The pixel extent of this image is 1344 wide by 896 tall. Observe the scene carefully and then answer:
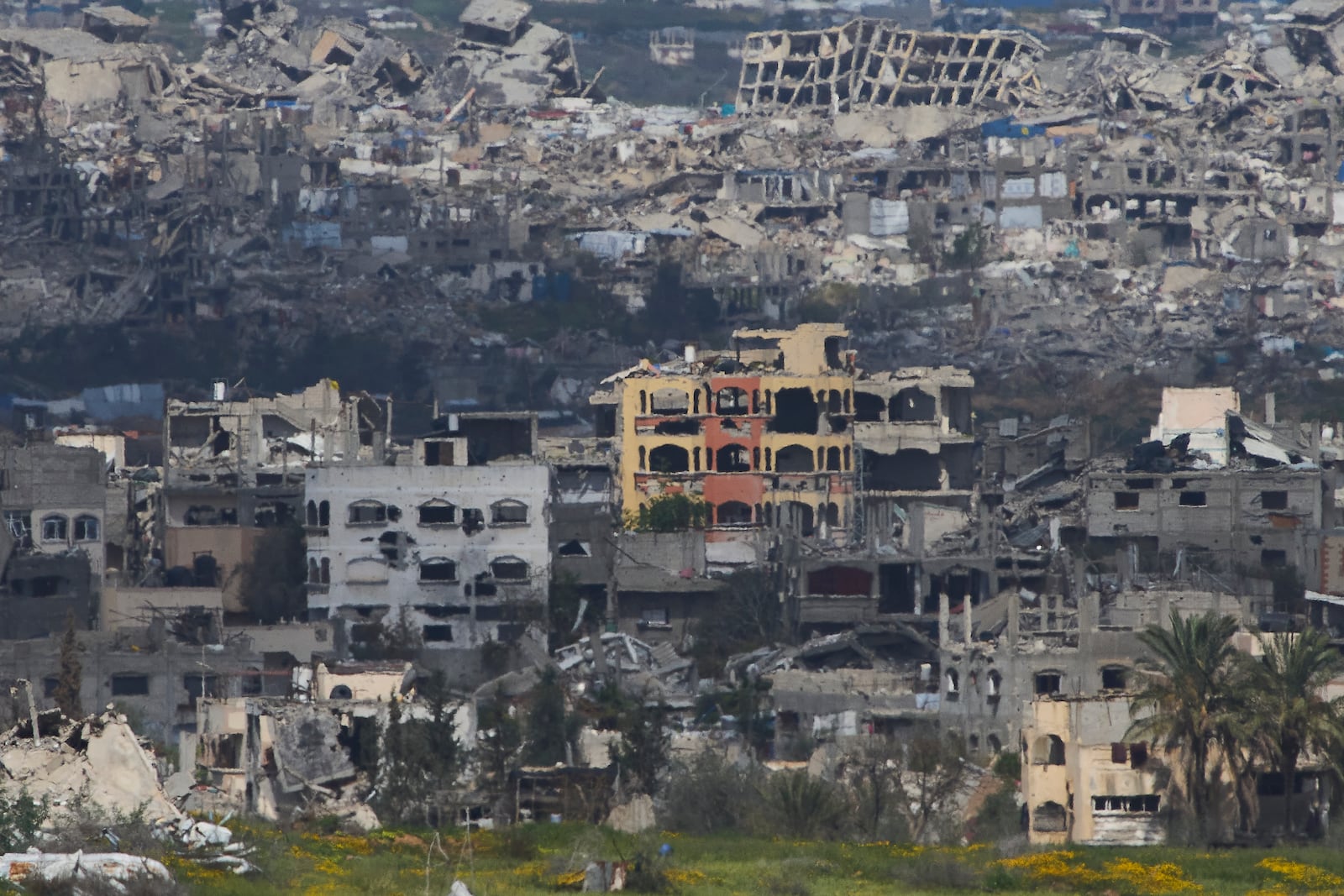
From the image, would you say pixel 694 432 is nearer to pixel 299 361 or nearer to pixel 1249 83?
pixel 299 361

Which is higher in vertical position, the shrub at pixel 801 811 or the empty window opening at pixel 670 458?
the empty window opening at pixel 670 458

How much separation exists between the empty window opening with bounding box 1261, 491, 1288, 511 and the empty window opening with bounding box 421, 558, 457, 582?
59.0ft

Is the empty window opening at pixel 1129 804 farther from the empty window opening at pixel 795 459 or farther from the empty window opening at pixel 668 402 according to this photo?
the empty window opening at pixel 668 402

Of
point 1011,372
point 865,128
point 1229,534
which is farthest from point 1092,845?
point 865,128

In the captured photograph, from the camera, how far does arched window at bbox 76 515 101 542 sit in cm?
7219

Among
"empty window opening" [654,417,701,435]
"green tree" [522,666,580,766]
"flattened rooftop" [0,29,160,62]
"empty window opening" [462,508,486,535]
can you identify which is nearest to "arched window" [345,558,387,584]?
"empty window opening" [462,508,486,535]

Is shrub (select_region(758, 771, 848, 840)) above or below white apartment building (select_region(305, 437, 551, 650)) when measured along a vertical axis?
below

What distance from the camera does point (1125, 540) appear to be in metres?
72.6

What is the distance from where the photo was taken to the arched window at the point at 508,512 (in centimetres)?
7019

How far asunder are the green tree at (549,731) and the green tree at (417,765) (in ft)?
7.87

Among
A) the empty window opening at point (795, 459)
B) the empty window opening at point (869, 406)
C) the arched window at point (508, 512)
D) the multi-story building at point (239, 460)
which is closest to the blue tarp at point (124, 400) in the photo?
the multi-story building at point (239, 460)

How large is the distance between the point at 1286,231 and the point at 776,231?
1725 centimetres

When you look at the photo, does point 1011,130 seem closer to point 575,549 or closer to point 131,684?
point 575,549

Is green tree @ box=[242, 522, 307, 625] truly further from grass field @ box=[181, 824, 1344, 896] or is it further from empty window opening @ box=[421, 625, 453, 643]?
grass field @ box=[181, 824, 1344, 896]
